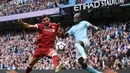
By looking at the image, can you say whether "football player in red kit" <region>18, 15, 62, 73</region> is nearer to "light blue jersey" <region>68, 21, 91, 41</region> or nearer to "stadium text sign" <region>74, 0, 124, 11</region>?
"light blue jersey" <region>68, 21, 91, 41</region>

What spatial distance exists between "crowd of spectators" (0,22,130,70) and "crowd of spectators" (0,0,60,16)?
2.64m

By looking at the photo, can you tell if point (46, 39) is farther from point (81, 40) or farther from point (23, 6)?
point (23, 6)

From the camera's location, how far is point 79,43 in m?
11.7

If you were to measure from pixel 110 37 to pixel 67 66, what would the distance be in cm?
307

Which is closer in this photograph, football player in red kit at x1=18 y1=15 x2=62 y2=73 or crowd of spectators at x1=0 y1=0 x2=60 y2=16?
football player in red kit at x1=18 y1=15 x2=62 y2=73

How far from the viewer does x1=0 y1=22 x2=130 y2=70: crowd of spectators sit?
19656mm

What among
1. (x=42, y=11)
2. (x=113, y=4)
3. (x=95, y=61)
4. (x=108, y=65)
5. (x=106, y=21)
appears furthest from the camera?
(x=42, y=11)

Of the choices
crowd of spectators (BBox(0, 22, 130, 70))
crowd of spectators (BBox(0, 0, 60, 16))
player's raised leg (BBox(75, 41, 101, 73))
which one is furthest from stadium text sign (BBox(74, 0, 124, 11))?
player's raised leg (BBox(75, 41, 101, 73))

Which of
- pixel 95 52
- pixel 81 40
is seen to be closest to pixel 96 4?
pixel 95 52

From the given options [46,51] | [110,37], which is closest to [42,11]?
[110,37]

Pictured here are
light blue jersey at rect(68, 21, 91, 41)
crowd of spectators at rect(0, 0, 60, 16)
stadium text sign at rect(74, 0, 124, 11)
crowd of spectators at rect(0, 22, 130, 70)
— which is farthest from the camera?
crowd of spectators at rect(0, 0, 60, 16)

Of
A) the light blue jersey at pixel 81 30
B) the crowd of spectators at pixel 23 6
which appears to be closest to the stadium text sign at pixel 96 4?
the crowd of spectators at pixel 23 6

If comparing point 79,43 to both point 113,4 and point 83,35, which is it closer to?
point 83,35

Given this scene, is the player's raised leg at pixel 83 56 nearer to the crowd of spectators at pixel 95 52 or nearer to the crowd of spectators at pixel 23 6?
the crowd of spectators at pixel 95 52
